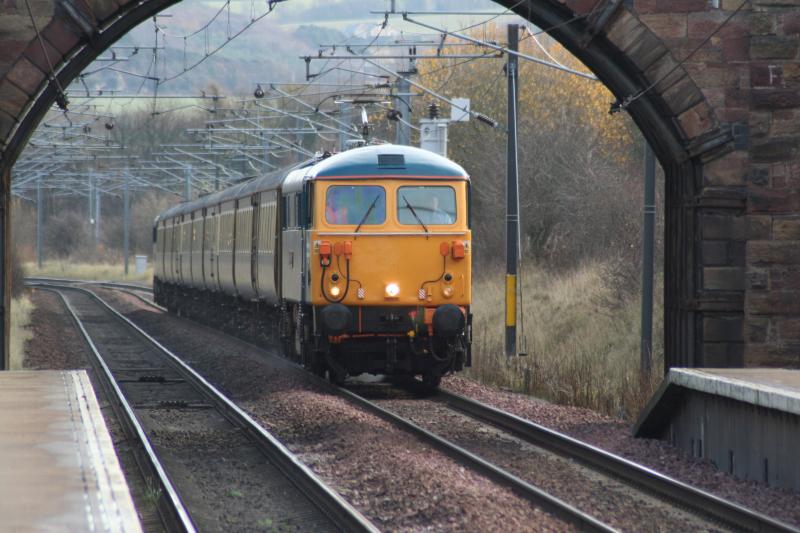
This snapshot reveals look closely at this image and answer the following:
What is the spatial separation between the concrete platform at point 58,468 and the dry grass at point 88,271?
60214 mm

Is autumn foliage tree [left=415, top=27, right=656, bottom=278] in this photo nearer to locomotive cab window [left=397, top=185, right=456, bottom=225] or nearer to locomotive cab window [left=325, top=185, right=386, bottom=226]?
locomotive cab window [left=397, top=185, right=456, bottom=225]

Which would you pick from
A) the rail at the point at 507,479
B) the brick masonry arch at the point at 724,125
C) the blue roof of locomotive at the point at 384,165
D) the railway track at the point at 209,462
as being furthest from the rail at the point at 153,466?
the blue roof of locomotive at the point at 384,165

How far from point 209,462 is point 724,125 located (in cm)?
670

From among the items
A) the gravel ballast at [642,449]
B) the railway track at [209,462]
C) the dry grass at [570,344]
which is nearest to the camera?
the railway track at [209,462]

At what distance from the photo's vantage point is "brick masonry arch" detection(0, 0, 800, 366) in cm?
1502

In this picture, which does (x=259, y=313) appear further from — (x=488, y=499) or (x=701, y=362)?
(x=488, y=499)

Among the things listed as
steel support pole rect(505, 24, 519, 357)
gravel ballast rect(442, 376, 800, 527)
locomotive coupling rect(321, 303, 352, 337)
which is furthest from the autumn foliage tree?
locomotive coupling rect(321, 303, 352, 337)

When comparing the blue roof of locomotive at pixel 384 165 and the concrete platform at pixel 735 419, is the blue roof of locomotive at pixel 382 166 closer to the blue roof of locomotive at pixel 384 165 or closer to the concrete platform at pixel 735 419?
the blue roof of locomotive at pixel 384 165

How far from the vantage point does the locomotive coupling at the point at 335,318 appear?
55.8 feet

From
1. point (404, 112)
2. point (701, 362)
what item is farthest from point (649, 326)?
point (404, 112)

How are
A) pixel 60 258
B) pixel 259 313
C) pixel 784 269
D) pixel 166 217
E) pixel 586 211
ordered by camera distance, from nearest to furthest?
pixel 784 269 → pixel 259 313 → pixel 586 211 → pixel 166 217 → pixel 60 258

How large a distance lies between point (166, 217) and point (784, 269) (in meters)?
29.4

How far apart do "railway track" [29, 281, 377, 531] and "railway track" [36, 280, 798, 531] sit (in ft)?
4.54

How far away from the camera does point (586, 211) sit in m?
35.5
